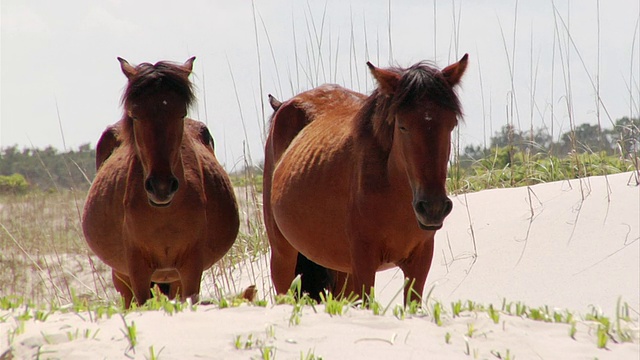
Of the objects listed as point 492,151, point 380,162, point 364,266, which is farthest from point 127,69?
point 492,151

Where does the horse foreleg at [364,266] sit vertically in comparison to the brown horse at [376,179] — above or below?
below

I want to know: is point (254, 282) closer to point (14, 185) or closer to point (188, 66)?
point (188, 66)

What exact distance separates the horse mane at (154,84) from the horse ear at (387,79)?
4.77 ft

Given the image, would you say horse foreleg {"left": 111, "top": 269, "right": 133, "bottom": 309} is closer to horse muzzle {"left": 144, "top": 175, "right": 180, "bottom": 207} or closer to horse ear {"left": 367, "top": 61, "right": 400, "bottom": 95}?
horse muzzle {"left": 144, "top": 175, "right": 180, "bottom": 207}

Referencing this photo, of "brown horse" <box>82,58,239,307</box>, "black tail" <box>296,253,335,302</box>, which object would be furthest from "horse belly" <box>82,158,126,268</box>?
"black tail" <box>296,253,335,302</box>

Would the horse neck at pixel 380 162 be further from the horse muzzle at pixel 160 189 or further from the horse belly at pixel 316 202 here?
the horse muzzle at pixel 160 189

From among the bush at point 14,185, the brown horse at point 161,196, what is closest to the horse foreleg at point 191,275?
the brown horse at point 161,196

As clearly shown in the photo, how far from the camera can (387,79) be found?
5.04 meters

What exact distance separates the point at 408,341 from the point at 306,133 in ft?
11.8

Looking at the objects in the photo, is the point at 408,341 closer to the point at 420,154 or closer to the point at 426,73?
the point at 420,154

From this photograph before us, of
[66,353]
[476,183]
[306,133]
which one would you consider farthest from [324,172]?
[476,183]

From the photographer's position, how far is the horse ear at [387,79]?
502 centimetres

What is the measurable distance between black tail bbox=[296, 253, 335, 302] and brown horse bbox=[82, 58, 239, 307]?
75 centimetres

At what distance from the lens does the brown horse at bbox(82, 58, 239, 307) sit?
5.53m
